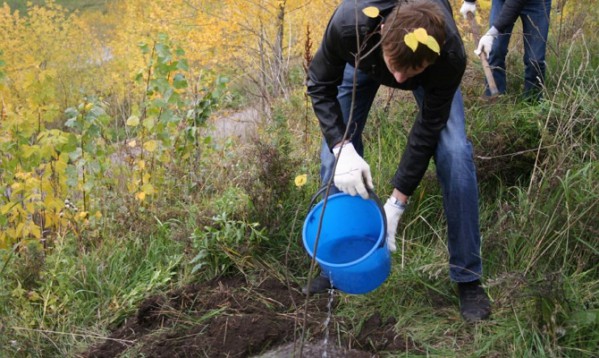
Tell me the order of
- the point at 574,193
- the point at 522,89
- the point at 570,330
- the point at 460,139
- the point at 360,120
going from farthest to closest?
the point at 522,89
the point at 360,120
the point at 574,193
the point at 460,139
the point at 570,330

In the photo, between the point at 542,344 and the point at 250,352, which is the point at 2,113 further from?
the point at 542,344

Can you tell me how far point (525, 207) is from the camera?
2.70m

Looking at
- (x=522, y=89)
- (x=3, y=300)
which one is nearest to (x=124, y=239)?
(x=3, y=300)

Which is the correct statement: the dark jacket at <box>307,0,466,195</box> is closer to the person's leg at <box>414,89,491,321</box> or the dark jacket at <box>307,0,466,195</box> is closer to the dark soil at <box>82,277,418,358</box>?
the person's leg at <box>414,89,491,321</box>

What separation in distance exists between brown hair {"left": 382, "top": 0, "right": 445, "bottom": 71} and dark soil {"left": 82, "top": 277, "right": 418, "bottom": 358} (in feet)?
3.57

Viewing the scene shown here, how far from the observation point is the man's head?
198 centimetres

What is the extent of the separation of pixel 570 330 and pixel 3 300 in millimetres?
2486

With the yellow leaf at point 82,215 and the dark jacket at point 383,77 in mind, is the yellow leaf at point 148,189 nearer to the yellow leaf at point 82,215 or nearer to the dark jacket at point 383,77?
the yellow leaf at point 82,215

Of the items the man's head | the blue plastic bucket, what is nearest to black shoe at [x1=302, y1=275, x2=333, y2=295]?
the blue plastic bucket

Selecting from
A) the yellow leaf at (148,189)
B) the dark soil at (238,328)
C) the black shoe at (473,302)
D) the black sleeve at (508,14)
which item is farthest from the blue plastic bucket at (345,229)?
the black sleeve at (508,14)

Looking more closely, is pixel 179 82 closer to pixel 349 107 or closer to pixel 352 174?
pixel 349 107

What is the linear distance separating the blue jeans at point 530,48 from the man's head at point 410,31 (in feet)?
5.74

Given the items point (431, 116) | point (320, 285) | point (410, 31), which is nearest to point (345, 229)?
point (320, 285)

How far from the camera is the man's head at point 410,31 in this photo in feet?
6.50
